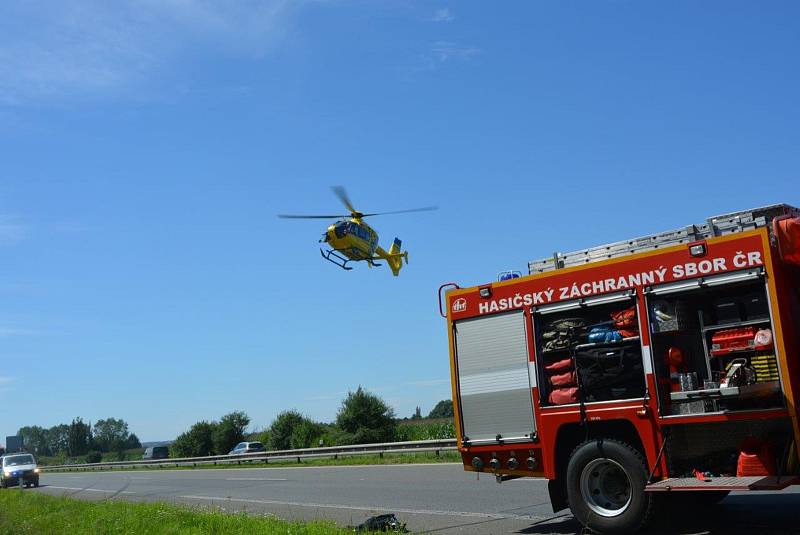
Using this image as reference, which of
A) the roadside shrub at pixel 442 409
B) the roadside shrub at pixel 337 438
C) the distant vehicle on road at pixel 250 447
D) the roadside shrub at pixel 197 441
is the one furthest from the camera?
the roadside shrub at pixel 442 409

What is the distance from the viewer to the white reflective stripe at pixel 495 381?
933cm

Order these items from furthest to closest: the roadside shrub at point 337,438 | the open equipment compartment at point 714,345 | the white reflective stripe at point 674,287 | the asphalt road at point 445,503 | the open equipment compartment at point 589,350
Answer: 1. the roadside shrub at point 337,438
2. the asphalt road at point 445,503
3. the open equipment compartment at point 589,350
4. the white reflective stripe at point 674,287
5. the open equipment compartment at point 714,345

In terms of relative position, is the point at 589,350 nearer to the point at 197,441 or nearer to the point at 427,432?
the point at 427,432

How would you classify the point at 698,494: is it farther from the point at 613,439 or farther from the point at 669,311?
the point at 669,311

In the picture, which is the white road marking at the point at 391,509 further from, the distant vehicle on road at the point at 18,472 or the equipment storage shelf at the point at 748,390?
the distant vehicle on road at the point at 18,472

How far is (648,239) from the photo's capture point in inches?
336

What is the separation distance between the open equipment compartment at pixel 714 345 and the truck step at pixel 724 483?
64 centimetres

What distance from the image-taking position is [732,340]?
7613 mm

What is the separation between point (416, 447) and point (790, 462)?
19557mm

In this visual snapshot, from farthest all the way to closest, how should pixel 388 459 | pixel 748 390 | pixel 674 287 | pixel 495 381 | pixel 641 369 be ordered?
pixel 388 459
pixel 495 381
pixel 641 369
pixel 674 287
pixel 748 390

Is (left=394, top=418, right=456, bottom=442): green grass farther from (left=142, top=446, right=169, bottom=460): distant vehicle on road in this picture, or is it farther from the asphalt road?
(left=142, top=446, right=169, bottom=460): distant vehicle on road

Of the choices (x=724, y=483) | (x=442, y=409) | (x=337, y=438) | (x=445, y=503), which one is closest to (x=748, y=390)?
(x=724, y=483)

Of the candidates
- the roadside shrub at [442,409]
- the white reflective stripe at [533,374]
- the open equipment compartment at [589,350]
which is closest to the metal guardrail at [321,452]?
the white reflective stripe at [533,374]

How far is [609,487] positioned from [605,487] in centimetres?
4
